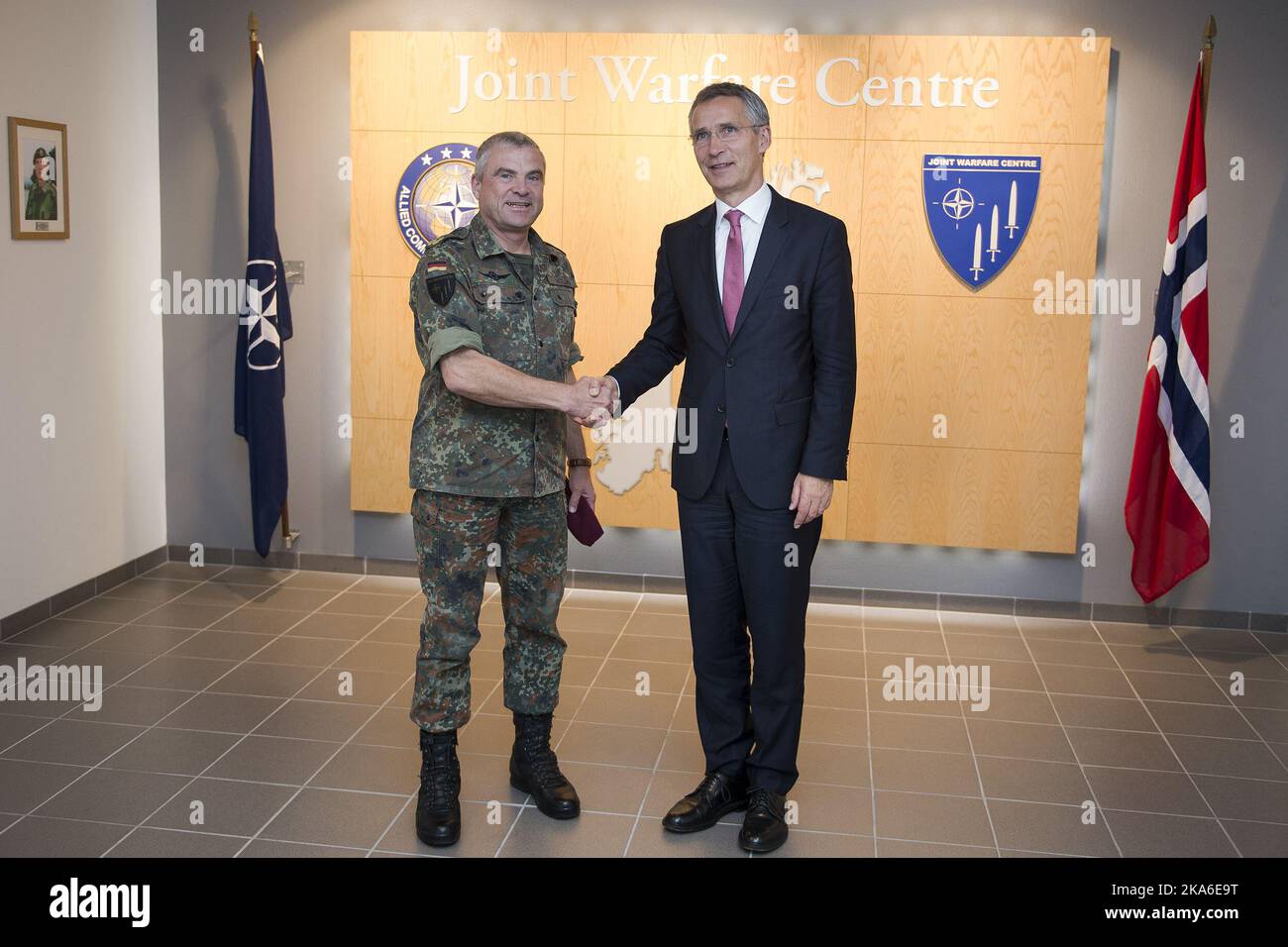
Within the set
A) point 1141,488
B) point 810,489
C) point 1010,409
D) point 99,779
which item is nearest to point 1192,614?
point 1141,488

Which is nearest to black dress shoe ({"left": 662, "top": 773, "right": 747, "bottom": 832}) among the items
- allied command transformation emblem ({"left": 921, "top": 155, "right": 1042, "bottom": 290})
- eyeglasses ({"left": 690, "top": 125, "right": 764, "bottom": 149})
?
eyeglasses ({"left": 690, "top": 125, "right": 764, "bottom": 149})

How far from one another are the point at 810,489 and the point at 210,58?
408 cm

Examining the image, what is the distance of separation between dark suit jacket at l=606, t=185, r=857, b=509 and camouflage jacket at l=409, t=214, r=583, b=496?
424 mm

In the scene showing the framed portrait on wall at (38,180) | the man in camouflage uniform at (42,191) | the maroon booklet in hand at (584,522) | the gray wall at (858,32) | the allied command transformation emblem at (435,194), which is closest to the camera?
the maroon booklet in hand at (584,522)

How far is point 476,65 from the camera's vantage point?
221 inches

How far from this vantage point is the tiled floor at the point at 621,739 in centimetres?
342

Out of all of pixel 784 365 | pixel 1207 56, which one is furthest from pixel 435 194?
pixel 1207 56

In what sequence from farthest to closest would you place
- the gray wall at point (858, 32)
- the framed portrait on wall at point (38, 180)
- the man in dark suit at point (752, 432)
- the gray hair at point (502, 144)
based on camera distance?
the gray wall at point (858, 32), the framed portrait on wall at point (38, 180), the man in dark suit at point (752, 432), the gray hair at point (502, 144)

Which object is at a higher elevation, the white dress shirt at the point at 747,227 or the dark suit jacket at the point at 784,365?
the white dress shirt at the point at 747,227

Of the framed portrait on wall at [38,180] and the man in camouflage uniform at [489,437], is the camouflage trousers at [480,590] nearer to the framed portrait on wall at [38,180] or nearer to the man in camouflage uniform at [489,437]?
the man in camouflage uniform at [489,437]

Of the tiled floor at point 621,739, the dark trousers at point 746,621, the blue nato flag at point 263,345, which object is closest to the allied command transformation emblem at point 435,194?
the blue nato flag at point 263,345

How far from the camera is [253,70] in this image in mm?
5578

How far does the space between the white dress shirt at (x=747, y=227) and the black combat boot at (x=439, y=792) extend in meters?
1.41

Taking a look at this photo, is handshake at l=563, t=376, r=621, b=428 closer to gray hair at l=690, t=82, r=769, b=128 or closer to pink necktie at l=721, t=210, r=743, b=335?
pink necktie at l=721, t=210, r=743, b=335
